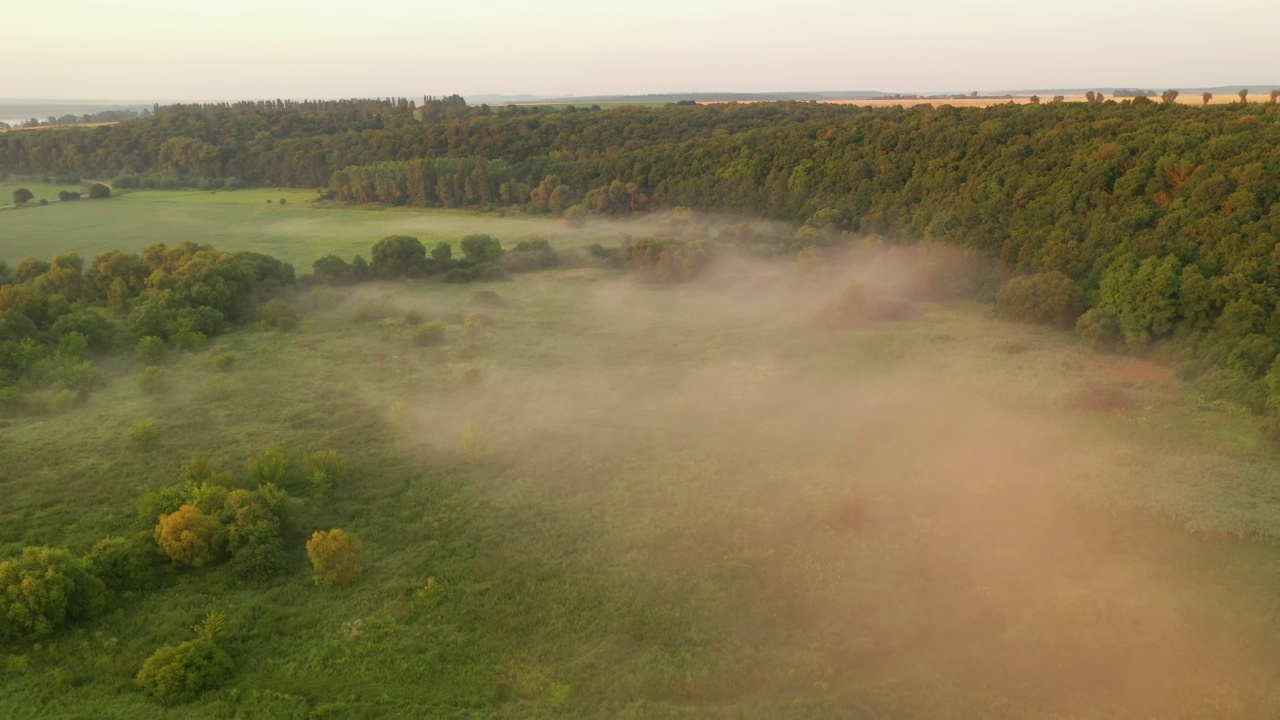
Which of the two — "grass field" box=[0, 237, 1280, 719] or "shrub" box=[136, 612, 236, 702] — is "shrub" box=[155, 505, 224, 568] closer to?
"grass field" box=[0, 237, 1280, 719]

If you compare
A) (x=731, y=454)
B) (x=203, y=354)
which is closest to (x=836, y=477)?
(x=731, y=454)

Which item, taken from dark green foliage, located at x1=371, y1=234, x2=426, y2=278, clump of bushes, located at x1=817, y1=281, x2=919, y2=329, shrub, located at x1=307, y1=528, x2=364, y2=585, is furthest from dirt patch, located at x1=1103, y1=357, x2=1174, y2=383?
dark green foliage, located at x1=371, y1=234, x2=426, y2=278

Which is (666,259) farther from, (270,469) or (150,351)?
(270,469)

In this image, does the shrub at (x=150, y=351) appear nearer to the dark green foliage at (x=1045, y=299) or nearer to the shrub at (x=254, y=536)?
the shrub at (x=254, y=536)

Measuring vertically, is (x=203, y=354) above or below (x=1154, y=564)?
above

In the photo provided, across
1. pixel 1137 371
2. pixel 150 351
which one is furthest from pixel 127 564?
pixel 1137 371

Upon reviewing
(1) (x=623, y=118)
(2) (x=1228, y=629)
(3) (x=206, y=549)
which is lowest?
(2) (x=1228, y=629)

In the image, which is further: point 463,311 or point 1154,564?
point 463,311

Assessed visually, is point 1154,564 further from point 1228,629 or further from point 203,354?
point 203,354
